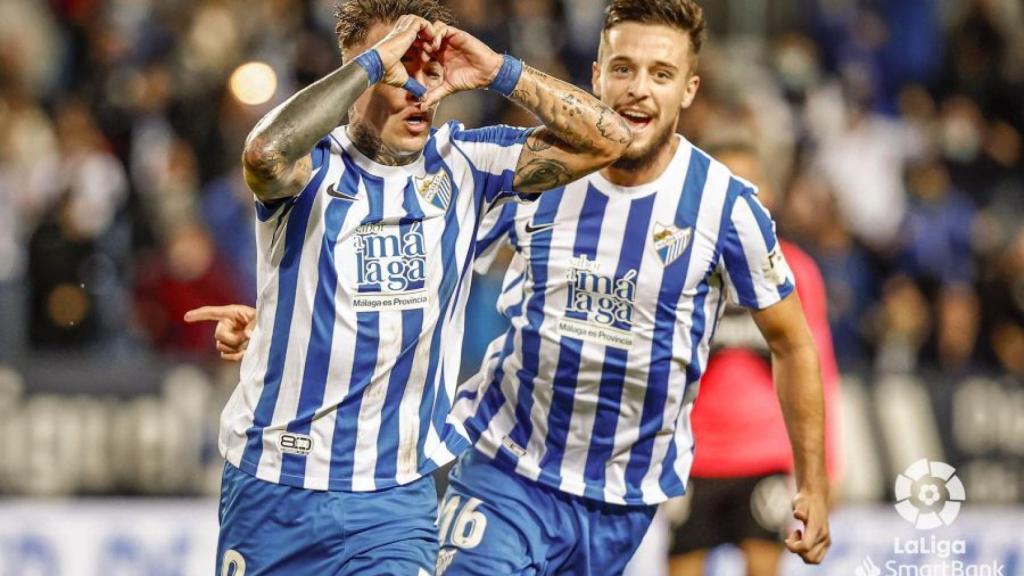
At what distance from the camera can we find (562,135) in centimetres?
456

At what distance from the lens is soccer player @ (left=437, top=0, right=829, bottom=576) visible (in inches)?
203

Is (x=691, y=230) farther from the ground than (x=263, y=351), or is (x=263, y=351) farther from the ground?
(x=691, y=230)

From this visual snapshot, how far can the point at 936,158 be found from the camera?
12516mm

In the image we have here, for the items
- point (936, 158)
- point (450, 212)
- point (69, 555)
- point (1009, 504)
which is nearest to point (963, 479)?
point (1009, 504)

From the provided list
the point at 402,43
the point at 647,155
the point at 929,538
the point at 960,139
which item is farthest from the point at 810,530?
the point at 960,139

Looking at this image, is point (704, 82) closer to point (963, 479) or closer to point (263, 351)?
point (963, 479)

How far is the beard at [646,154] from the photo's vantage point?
17.1 feet

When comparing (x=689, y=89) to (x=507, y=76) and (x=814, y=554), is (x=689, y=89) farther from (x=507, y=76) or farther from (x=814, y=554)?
(x=814, y=554)

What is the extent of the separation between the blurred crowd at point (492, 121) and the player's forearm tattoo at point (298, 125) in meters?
5.94

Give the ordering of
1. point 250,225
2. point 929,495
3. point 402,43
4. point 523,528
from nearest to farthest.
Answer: point 402,43 < point 523,528 < point 929,495 < point 250,225

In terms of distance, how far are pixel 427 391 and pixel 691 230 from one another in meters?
1.15

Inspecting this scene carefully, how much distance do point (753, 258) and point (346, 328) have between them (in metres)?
1.47

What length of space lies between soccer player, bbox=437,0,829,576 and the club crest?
76cm

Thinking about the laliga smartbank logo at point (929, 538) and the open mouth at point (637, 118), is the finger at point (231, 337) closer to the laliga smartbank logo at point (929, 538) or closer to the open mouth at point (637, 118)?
the open mouth at point (637, 118)
